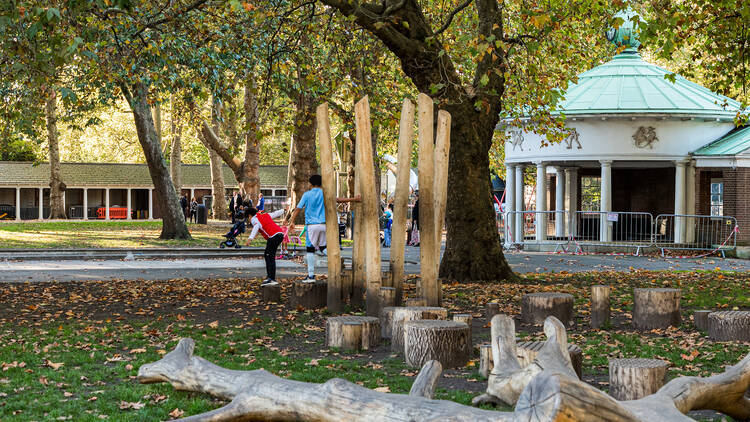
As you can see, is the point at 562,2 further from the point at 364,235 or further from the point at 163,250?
the point at 163,250

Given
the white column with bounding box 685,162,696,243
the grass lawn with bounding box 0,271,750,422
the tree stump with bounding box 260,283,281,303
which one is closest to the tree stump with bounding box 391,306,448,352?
the grass lawn with bounding box 0,271,750,422

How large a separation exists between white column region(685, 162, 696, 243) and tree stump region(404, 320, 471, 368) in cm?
2164

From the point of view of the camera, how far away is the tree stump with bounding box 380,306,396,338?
10.1m

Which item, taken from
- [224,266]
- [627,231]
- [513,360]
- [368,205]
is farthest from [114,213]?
[513,360]

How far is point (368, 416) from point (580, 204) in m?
30.0

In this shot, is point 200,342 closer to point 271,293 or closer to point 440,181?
point 440,181

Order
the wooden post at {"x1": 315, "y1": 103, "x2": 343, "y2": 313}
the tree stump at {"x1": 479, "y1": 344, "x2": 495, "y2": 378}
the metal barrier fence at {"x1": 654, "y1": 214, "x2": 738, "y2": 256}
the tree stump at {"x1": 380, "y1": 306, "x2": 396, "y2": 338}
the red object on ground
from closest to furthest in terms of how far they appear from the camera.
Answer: the tree stump at {"x1": 479, "y1": 344, "x2": 495, "y2": 378}
the tree stump at {"x1": 380, "y1": 306, "x2": 396, "y2": 338}
the wooden post at {"x1": 315, "y1": 103, "x2": 343, "y2": 313}
the metal barrier fence at {"x1": 654, "y1": 214, "x2": 738, "y2": 256}
the red object on ground

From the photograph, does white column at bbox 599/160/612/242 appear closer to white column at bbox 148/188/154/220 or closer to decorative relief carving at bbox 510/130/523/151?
decorative relief carving at bbox 510/130/523/151

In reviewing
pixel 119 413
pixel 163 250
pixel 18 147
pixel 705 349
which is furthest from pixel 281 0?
pixel 18 147

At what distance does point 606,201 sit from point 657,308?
1810 centimetres

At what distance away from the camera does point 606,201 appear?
28656 mm

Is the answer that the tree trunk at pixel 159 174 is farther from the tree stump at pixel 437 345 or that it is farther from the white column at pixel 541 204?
the tree stump at pixel 437 345

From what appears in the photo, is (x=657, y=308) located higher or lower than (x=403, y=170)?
lower

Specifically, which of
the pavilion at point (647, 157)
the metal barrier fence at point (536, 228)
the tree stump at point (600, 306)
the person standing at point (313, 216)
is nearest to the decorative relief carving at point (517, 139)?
the pavilion at point (647, 157)
